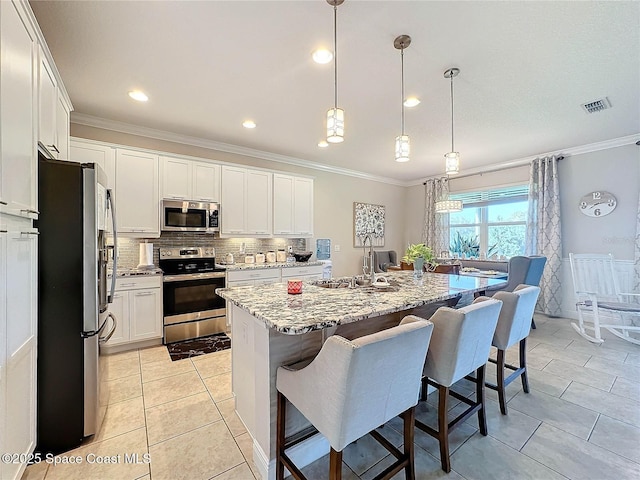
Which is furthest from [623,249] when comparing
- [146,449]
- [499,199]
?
[146,449]

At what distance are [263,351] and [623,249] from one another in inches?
207

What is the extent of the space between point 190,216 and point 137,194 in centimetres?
63

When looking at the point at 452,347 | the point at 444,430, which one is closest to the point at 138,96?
the point at 452,347

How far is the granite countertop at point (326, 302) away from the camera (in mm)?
1243

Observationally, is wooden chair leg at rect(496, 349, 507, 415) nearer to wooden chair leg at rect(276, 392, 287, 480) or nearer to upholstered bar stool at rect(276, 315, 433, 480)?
upholstered bar stool at rect(276, 315, 433, 480)

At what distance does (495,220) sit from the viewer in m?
5.41

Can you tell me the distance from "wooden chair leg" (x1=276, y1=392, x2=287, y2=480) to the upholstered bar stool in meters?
0.09

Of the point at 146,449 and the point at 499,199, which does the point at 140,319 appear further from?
the point at 499,199

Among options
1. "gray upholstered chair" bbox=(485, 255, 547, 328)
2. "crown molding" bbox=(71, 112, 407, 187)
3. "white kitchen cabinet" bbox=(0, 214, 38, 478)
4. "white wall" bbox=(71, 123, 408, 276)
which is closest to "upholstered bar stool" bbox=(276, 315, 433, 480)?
"white kitchen cabinet" bbox=(0, 214, 38, 478)

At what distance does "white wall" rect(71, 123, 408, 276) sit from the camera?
5.01 meters

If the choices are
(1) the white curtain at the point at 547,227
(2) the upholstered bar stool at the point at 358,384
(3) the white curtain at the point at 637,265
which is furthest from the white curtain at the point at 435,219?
(2) the upholstered bar stool at the point at 358,384

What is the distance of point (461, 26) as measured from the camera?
75.0 inches

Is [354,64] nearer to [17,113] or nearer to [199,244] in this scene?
[17,113]

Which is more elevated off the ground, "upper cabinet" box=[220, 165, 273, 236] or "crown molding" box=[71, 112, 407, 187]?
"crown molding" box=[71, 112, 407, 187]
